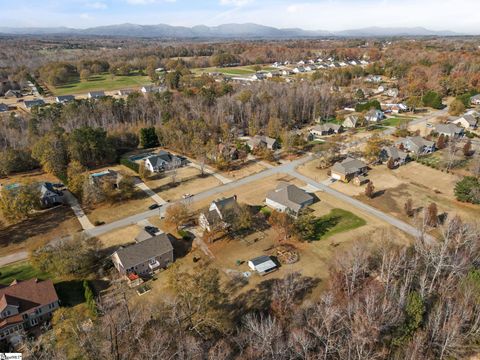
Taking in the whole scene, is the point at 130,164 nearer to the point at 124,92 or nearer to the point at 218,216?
the point at 218,216

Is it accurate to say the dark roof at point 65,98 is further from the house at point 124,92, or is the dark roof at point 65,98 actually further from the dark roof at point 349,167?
the dark roof at point 349,167

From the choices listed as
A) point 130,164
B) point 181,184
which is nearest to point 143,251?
point 181,184

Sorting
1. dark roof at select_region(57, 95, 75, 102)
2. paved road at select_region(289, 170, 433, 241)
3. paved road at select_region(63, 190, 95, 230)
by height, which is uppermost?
dark roof at select_region(57, 95, 75, 102)

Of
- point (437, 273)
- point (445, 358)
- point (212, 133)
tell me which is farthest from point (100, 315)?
point (212, 133)

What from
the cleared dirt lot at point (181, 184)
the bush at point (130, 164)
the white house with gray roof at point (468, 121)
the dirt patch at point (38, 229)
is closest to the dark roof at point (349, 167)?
the cleared dirt lot at point (181, 184)

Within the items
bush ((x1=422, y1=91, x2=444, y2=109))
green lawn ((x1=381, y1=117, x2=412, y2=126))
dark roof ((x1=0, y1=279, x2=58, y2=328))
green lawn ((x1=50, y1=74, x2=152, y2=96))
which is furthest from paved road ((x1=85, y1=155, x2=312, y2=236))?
green lawn ((x1=50, y1=74, x2=152, y2=96))

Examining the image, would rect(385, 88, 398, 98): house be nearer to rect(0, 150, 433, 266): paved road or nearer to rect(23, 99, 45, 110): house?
rect(0, 150, 433, 266): paved road
